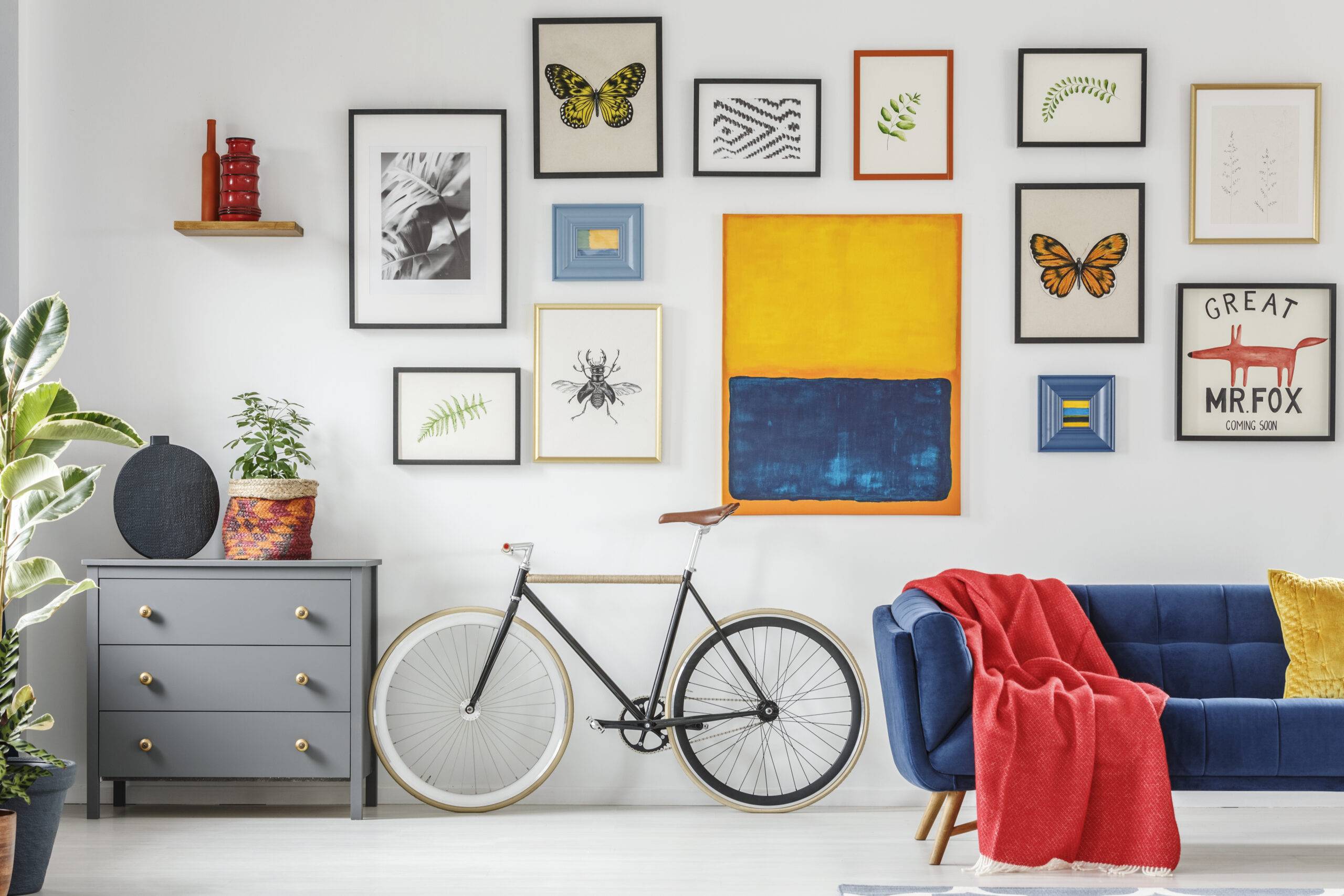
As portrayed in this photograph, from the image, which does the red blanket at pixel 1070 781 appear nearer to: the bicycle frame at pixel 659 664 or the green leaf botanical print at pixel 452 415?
the bicycle frame at pixel 659 664

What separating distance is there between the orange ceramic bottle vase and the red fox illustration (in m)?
2.99

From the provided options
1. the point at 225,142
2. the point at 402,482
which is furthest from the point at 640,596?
the point at 225,142

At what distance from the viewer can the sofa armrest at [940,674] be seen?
2.46 metres

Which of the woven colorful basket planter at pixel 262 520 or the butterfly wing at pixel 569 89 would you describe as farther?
the butterfly wing at pixel 569 89

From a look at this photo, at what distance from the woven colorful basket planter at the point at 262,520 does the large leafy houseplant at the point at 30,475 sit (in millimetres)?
481

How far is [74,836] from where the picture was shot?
280 centimetres

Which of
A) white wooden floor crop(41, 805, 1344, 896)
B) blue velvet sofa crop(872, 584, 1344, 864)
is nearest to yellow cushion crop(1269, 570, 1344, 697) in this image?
blue velvet sofa crop(872, 584, 1344, 864)

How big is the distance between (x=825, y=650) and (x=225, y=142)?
2391mm

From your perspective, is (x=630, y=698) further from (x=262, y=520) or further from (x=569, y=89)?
(x=569, y=89)

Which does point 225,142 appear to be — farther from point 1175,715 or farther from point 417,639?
point 1175,715

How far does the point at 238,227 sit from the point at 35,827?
66.7 inches

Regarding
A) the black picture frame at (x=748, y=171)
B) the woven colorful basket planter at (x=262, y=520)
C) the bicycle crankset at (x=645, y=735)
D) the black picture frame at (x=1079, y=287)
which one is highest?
the black picture frame at (x=748, y=171)

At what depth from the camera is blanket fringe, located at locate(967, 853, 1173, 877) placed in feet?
7.86

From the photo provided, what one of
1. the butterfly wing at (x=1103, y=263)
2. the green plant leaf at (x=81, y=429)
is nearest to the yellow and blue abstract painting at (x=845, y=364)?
the butterfly wing at (x=1103, y=263)
